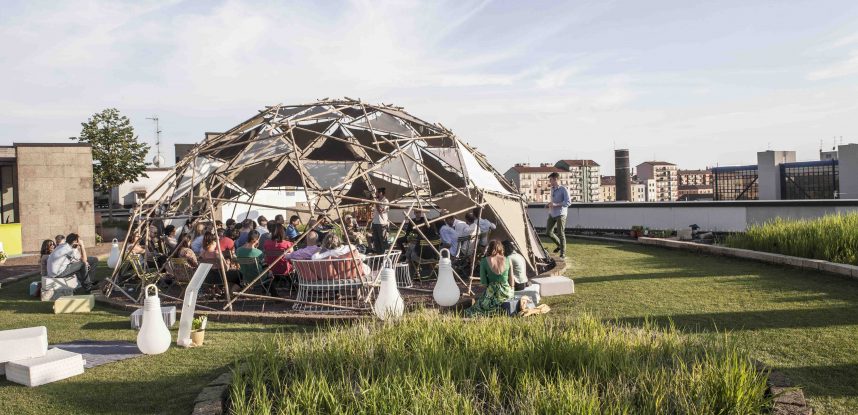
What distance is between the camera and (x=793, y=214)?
14172 millimetres

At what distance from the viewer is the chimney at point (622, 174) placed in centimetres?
2458

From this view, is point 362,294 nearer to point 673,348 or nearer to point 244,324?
point 244,324

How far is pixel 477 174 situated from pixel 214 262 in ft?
15.1

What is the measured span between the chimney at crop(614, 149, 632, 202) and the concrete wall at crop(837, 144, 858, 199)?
6.81 meters

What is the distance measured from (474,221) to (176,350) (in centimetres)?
560

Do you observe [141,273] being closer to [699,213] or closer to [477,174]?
[477,174]

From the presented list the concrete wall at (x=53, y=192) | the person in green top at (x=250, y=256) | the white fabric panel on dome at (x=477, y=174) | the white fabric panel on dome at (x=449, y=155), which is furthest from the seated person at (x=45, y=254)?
the concrete wall at (x=53, y=192)

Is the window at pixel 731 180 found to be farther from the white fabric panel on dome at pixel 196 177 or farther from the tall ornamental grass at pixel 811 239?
the white fabric panel on dome at pixel 196 177

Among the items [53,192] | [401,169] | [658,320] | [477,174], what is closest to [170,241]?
[477,174]

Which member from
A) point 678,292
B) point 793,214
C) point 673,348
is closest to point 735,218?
point 793,214

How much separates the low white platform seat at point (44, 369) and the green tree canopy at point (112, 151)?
22.8 m

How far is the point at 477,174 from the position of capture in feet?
37.6

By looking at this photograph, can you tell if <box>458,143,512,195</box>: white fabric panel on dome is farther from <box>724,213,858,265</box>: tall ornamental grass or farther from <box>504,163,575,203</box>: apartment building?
<box>504,163,575,203</box>: apartment building

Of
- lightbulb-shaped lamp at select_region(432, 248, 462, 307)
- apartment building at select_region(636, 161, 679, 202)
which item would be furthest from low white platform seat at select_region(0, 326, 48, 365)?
apartment building at select_region(636, 161, 679, 202)
